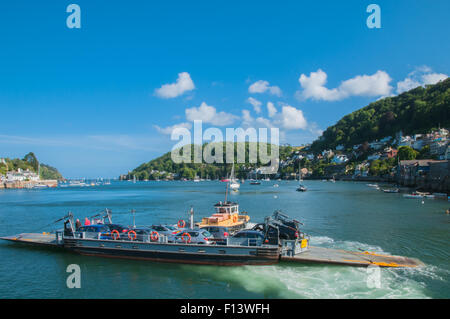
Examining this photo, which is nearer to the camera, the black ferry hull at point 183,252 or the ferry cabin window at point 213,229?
the black ferry hull at point 183,252

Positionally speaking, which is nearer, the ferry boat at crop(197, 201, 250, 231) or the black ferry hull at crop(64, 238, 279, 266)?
the black ferry hull at crop(64, 238, 279, 266)

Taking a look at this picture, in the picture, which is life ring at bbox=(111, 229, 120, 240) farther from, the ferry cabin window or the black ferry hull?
the ferry cabin window

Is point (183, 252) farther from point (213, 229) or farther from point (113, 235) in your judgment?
point (113, 235)

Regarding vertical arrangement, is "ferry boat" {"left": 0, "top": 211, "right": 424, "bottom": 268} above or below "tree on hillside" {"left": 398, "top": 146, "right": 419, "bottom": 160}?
below

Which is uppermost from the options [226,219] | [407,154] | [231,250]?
[407,154]

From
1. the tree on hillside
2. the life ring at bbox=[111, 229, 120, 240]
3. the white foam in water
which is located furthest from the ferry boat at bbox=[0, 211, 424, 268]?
the tree on hillside

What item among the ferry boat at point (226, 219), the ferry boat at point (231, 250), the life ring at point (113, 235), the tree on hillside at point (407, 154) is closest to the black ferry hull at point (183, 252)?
the ferry boat at point (231, 250)

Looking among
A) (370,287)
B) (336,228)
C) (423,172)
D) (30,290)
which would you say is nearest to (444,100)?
(423,172)

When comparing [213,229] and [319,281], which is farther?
[213,229]

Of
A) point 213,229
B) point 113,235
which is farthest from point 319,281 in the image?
point 113,235

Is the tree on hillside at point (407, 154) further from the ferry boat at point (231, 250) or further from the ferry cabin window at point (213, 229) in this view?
the ferry cabin window at point (213, 229)

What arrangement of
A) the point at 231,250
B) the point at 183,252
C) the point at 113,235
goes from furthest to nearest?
the point at 113,235
the point at 183,252
the point at 231,250

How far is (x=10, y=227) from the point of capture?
4428 cm
